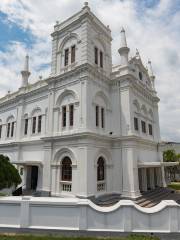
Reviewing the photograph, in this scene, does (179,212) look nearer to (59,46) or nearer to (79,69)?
(79,69)

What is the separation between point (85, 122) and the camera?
14.5 meters

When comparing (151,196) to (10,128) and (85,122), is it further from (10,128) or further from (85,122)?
(10,128)

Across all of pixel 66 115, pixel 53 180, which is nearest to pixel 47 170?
pixel 53 180

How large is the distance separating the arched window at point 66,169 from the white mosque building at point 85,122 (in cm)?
8

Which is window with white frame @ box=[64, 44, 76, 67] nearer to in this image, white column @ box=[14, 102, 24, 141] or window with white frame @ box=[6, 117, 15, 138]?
white column @ box=[14, 102, 24, 141]

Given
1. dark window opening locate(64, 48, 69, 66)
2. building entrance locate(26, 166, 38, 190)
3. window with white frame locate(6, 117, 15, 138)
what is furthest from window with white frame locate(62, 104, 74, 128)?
window with white frame locate(6, 117, 15, 138)

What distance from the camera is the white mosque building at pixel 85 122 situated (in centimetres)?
1489

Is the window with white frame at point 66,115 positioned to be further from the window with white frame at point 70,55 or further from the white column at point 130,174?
the white column at point 130,174

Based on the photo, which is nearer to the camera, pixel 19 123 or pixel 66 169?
pixel 66 169

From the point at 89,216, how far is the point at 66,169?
26.5 feet

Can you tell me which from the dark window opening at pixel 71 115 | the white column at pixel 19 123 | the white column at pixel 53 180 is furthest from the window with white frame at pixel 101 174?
the white column at pixel 19 123

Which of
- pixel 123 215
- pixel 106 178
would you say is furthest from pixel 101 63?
pixel 123 215

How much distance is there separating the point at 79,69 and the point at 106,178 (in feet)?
31.1

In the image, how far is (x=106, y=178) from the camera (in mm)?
16016
